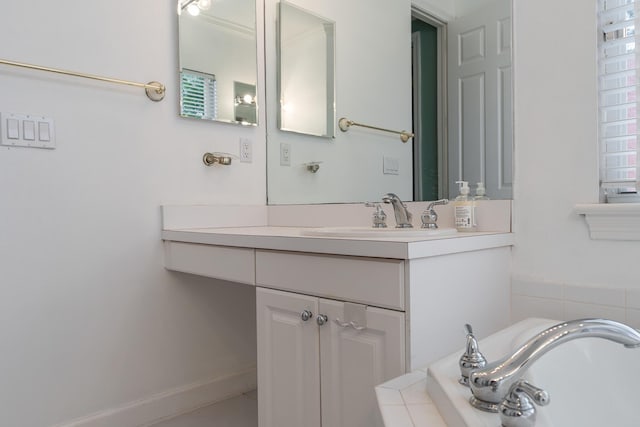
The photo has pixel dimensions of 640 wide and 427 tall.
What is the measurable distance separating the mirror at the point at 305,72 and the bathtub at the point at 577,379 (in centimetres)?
134

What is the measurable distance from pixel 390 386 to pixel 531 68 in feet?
3.62

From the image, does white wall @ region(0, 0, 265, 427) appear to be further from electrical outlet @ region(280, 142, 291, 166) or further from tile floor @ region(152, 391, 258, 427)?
electrical outlet @ region(280, 142, 291, 166)

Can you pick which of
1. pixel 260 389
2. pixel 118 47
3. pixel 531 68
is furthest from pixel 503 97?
pixel 118 47

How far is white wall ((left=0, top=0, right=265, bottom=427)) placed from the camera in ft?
5.09

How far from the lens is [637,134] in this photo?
50.5 inches

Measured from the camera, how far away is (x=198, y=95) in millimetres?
1977

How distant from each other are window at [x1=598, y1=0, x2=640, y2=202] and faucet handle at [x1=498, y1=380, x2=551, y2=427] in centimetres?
89

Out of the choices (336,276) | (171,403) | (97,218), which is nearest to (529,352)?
(336,276)

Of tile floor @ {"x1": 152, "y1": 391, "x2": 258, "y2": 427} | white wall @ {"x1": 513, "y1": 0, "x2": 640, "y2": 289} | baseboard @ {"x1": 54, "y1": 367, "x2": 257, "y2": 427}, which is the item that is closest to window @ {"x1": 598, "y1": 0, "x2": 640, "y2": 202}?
white wall @ {"x1": 513, "y1": 0, "x2": 640, "y2": 289}

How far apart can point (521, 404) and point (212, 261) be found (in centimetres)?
121

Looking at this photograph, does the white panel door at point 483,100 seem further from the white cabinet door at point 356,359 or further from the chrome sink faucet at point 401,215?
the white cabinet door at point 356,359

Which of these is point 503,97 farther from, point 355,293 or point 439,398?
point 439,398

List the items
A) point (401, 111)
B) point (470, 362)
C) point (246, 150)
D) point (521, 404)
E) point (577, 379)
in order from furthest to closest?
point (246, 150), point (401, 111), point (577, 379), point (470, 362), point (521, 404)

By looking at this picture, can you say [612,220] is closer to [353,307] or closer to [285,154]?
[353,307]
